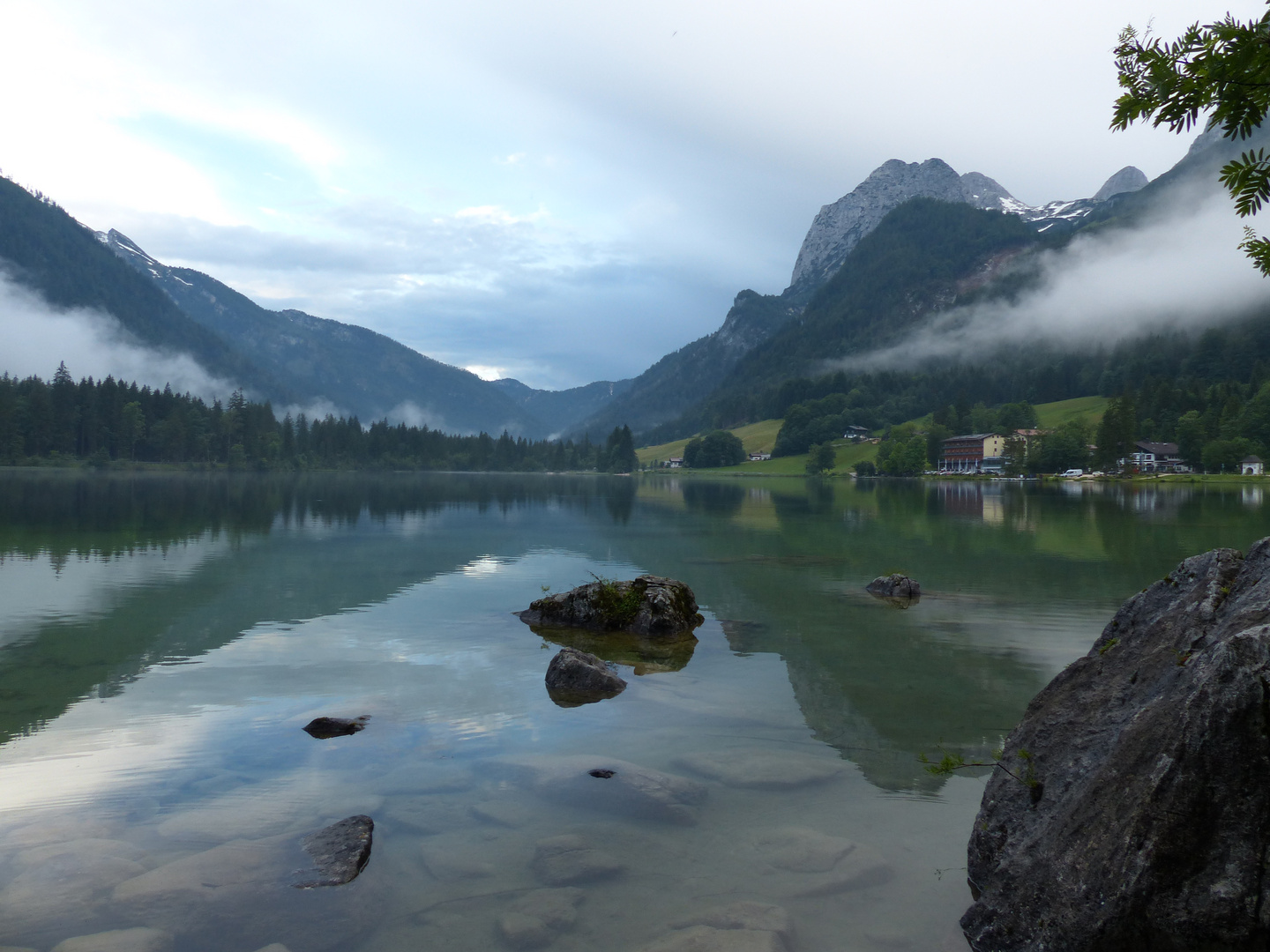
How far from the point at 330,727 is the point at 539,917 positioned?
27.6 ft

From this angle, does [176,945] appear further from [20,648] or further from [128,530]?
[128,530]

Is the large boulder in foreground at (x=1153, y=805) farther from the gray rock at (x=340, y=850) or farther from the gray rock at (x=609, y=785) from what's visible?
the gray rock at (x=340, y=850)

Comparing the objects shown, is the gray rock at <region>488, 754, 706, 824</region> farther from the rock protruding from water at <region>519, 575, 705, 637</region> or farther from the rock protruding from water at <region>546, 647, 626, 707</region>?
the rock protruding from water at <region>519, 575, 705, 637</region>

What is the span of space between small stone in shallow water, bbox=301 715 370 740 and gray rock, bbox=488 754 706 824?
3.62m

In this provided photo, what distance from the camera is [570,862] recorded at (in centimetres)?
1084

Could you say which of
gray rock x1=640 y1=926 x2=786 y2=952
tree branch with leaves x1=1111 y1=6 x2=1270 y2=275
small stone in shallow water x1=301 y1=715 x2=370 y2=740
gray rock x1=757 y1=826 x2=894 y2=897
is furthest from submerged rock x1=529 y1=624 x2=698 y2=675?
tree branch with leaves x1=1111 y1=6 x2=1270 y2=275

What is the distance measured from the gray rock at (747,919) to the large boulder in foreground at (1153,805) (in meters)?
2.10

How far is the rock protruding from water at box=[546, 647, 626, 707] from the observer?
19312 millimetres

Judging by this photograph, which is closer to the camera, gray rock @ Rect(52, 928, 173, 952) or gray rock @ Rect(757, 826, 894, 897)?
gray rock @ Rect(52, 928, 173, 952)

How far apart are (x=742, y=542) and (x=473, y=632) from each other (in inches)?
1319

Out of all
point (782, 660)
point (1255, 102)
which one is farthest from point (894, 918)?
point (782, 660)

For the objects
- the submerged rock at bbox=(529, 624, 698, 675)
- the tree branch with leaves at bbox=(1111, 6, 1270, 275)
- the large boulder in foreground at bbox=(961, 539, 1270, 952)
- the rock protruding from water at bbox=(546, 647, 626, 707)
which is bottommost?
the submerged rock at bbox=(529, 624, 698, 675)

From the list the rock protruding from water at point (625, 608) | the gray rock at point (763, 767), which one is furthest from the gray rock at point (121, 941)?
the rock protruding from water at point (625, 608)

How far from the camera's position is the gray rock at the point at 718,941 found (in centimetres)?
880
